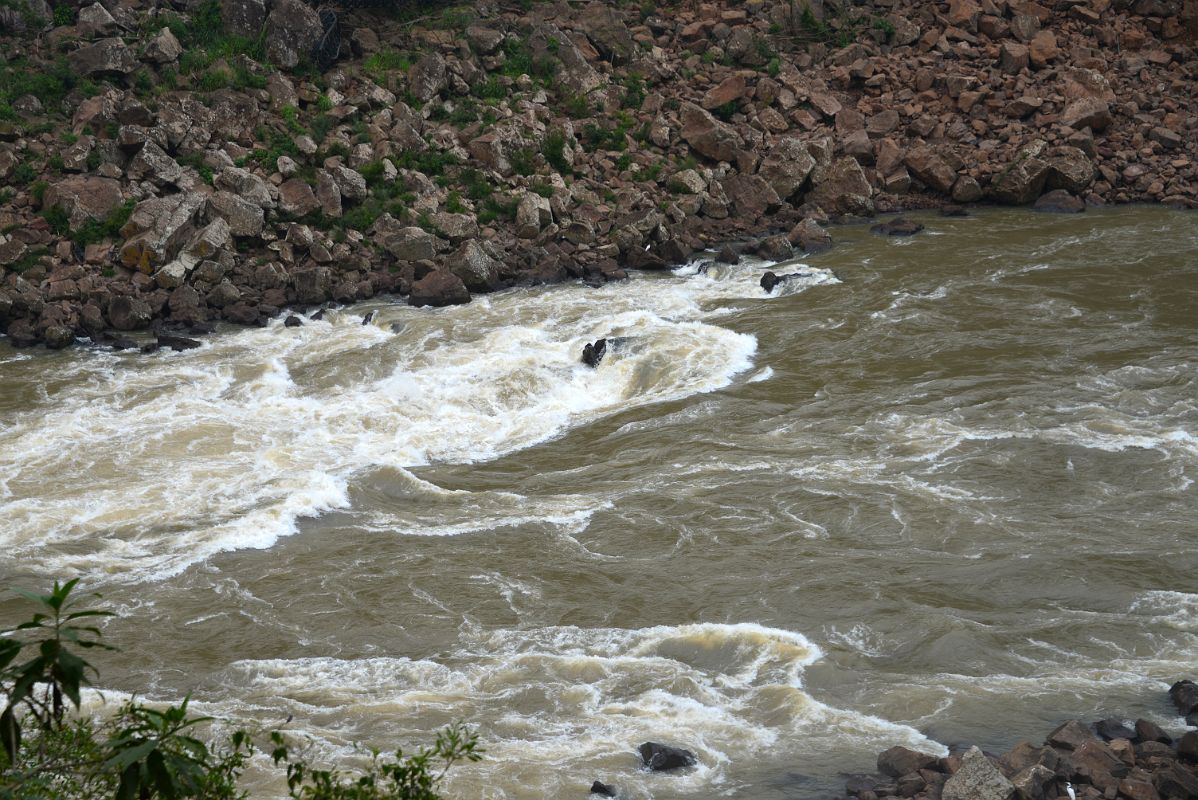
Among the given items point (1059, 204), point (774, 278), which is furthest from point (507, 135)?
point (1059, 204)

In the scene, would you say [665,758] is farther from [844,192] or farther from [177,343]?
[844,192]

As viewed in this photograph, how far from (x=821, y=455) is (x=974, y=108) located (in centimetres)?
1532

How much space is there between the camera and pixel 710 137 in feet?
84.3

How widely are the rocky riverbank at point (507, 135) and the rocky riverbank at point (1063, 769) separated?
14.0 metres

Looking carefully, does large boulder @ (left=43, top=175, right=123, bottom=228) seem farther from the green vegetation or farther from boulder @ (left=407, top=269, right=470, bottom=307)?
the green vegetation

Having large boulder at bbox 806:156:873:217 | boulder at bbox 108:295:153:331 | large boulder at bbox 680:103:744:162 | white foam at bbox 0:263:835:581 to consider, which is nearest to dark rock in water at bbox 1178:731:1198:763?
white foam at bbox 0:263:835:581

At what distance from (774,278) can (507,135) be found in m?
6.99

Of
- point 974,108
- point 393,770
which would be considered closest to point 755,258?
point 974,108

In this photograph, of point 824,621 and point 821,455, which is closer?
point 824,621

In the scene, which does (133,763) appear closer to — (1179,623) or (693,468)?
(1179,623)

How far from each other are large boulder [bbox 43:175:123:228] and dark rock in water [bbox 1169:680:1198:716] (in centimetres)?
1867

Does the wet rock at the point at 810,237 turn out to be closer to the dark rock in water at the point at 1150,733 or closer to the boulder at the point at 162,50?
the boulder at the point at 162,50

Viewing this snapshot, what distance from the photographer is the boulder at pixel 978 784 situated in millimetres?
7523

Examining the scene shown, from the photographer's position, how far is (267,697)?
995 cm
